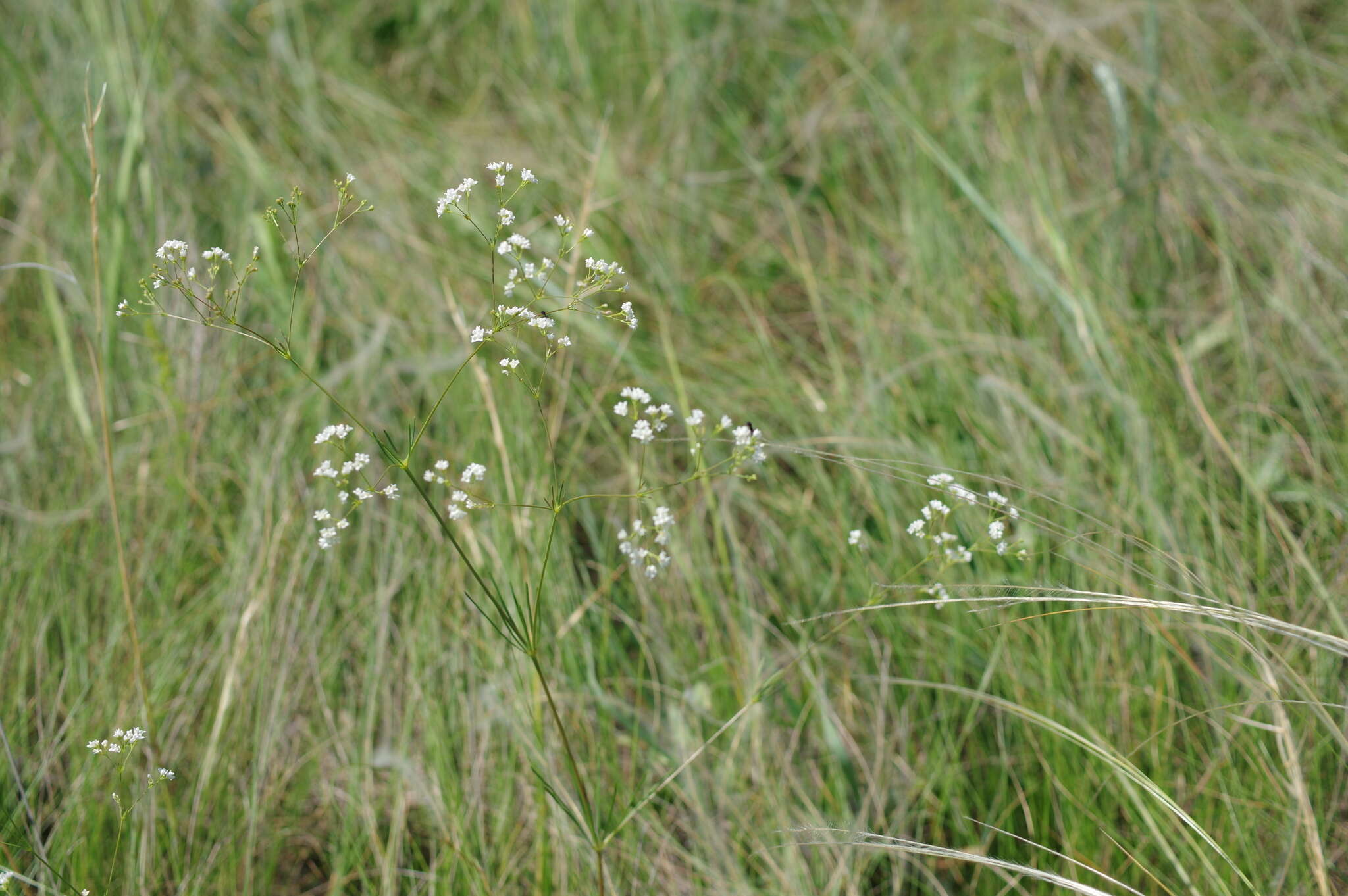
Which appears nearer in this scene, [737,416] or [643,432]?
[643,432]

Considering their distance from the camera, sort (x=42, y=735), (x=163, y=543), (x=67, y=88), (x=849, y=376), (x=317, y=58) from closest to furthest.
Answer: (x=42, y=735), (x=163, y=543), (x=849, y=376), (x=67, y=88), (x=317, y=58)

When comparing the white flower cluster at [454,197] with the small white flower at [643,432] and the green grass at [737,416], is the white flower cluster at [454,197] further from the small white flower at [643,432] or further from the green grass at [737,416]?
the green grass at [737,416]

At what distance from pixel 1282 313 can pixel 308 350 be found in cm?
205

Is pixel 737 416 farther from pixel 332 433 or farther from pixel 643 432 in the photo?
pixel 332 433

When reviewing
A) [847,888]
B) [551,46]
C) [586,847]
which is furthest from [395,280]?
[847,888]

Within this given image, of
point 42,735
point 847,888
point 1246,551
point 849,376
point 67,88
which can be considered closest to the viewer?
point 847,888

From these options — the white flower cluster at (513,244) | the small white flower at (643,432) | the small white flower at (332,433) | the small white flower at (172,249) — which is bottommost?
the small white flower at (643,432)

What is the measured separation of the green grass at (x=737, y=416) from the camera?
1445mm

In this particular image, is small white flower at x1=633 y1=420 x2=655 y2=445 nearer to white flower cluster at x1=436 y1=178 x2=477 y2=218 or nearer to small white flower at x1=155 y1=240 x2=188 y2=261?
white flower cluster at x1=436 y1=178 x2=477 y2=218

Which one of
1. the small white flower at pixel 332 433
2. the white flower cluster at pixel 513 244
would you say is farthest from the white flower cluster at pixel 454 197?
the small white flower at pixel 332 433

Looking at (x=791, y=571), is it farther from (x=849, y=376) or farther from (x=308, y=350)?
(x=308, y=350)

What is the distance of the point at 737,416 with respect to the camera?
1958mm

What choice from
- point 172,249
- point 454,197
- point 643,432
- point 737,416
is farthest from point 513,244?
point 737,416

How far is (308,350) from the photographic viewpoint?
6.86ft
